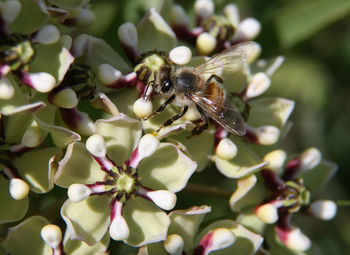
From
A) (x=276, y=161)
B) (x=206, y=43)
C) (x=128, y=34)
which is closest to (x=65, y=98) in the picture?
(x=128, y=34)

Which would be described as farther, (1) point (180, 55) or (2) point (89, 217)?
(1) point (180, 55)

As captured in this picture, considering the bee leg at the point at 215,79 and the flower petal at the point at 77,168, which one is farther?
the bee leg at the point at 215,79

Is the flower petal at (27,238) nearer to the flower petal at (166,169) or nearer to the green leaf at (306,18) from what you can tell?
the flower petal at (166,169)

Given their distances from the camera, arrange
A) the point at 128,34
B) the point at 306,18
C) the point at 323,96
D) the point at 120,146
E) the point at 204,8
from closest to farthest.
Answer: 1. the point at 120,146
2. the point at 128,34
3. the point at 204,8
4. the point at 306,18
5. the point at 323,96

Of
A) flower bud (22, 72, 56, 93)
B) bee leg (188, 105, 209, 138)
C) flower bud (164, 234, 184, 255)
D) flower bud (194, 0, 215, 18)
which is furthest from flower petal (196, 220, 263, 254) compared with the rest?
flower bud (194, 0, 215, 18)

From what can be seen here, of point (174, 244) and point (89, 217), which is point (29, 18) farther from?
point (174, 244)

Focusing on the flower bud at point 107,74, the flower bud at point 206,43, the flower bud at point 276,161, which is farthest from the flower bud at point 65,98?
the flower bud at point 276,161
